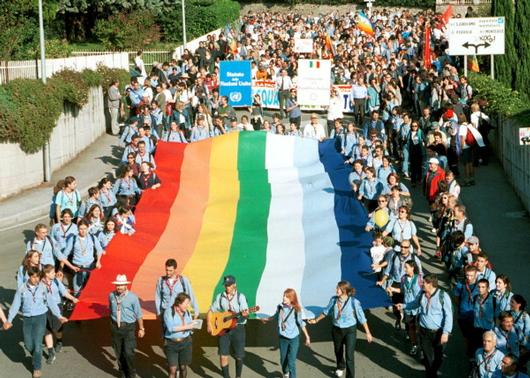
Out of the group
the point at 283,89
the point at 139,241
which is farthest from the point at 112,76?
the point at 139,241

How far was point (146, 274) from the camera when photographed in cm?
1659

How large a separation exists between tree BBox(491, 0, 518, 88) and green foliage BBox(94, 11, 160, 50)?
2278 cm

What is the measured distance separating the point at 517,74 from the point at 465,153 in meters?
8.75

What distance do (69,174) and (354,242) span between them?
1306cm

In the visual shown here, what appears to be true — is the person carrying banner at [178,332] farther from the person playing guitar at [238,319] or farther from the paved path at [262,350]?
the paved path at [262,350]

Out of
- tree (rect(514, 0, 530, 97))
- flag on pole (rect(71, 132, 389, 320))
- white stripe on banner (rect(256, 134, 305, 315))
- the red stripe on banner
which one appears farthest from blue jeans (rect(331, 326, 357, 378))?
tree (rect(514, 0, 530, 97))

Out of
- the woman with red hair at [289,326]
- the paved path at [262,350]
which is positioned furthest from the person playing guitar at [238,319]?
the paved path at [262,350]

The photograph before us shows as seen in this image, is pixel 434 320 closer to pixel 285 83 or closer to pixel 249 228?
pixel 249 228

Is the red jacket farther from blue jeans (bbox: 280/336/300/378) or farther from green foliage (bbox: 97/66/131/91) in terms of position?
green foliage (bbox: 97/66/131/91)

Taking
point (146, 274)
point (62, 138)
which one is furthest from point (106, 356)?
point (62, 138)

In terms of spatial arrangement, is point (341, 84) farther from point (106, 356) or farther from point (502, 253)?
point (106, 356)

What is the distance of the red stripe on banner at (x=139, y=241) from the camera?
15523mm

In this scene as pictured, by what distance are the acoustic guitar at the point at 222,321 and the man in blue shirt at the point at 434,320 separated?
2.31 m

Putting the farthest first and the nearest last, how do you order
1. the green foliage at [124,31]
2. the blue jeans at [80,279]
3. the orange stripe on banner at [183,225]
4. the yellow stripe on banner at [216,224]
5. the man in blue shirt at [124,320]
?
the green foliage at [124,31] → the blue jeans at [80,279] → the yellow stripe on banner at [216,224] → the orange stripe on banner at [183,225] → the man in blue shirt at [124,320]
